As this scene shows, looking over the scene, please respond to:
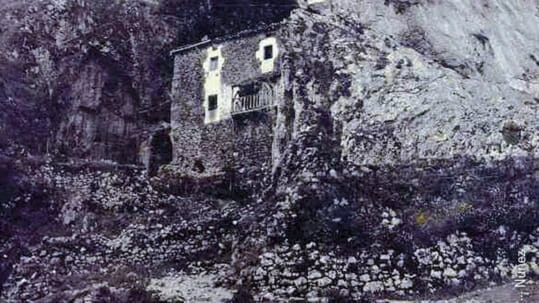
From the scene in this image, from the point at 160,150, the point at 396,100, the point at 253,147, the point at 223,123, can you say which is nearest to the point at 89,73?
the point at 160,150

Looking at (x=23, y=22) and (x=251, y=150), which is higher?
(x=23, y=22)

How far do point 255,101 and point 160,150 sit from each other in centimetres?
592

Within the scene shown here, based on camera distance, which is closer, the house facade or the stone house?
the stone house

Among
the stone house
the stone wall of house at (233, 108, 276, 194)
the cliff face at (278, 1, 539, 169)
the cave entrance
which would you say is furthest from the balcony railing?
the cave entrance

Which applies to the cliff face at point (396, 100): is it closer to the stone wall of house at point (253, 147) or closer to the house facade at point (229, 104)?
the house facade at point (229, 104)

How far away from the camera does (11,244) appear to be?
27.5 m

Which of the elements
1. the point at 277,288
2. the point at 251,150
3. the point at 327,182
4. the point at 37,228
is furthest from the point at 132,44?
the point at 277,288

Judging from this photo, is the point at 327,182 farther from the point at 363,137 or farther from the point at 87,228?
the point at 87,228

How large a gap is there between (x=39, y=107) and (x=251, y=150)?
10.8 meters

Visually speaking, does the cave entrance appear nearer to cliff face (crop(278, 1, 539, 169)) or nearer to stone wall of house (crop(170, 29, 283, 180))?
stone wall of house (crop(170, 29, 283, 180))

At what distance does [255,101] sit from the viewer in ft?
109

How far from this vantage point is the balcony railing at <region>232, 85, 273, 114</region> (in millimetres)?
32969

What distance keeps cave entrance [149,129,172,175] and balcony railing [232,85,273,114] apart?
4.36 m

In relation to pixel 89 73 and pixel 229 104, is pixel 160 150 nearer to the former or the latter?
pixel 229 104
